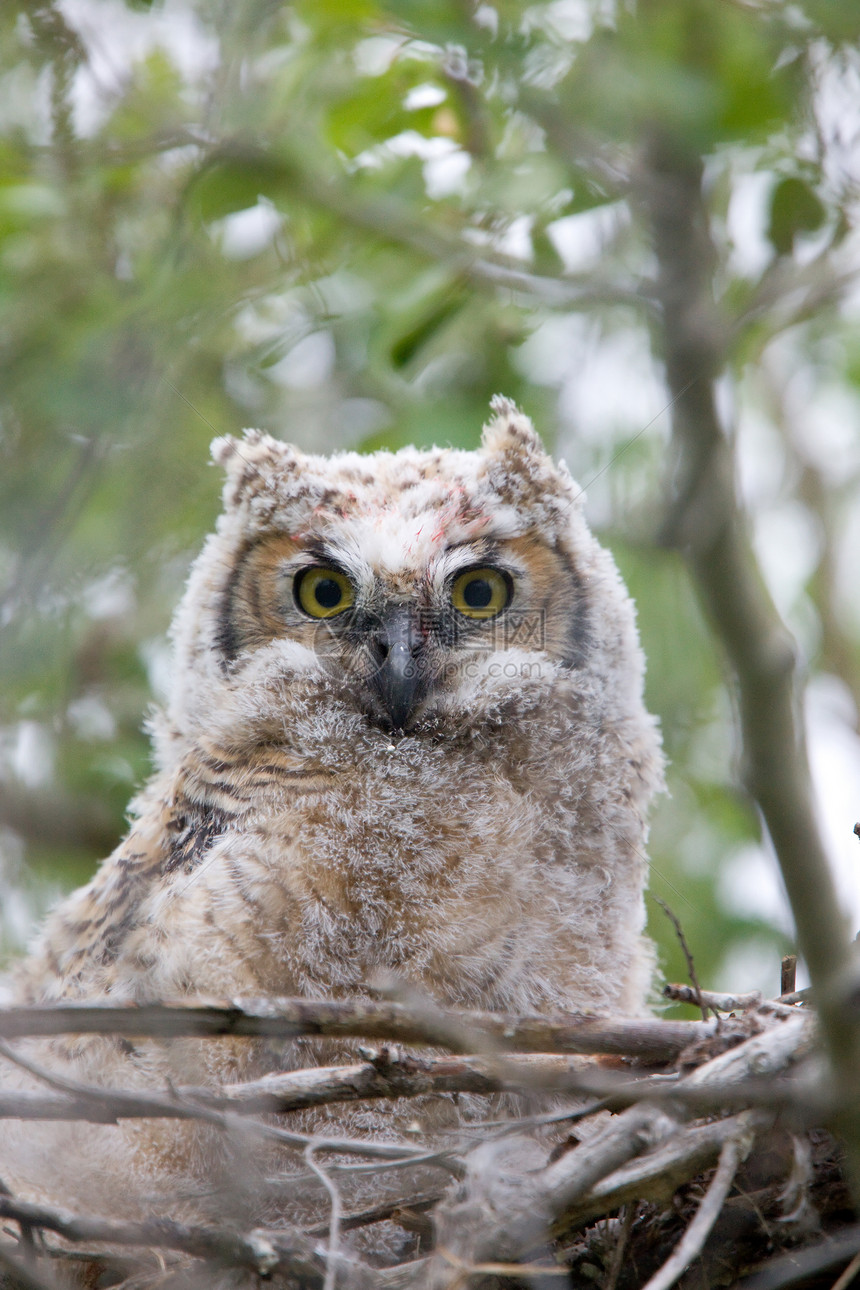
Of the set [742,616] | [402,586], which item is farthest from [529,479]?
[742,616]

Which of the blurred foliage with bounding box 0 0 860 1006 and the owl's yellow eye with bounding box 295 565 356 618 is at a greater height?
the blurred foliage with bounding box 0 0 860 1006

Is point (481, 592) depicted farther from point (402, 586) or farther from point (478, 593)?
point (402, 586)

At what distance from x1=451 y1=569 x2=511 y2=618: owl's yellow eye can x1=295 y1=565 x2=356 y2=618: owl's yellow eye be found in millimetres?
212

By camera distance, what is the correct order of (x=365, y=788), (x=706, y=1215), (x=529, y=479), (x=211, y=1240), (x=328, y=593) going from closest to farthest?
1. (x=706, y=1215)
2. (x=211, y=1240)
3. (x=365, y=788)
4. (x=328, y=593)
5. (x=529, y=479)

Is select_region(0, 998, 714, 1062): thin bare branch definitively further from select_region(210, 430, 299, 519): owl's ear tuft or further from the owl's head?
select_region(210, 430, 299, 519): owl's ear tuft

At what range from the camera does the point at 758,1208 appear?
62.1 inches

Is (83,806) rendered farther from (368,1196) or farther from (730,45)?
(730,45)

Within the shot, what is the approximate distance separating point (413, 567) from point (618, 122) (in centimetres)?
89

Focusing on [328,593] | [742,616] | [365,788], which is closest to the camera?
[742,616]

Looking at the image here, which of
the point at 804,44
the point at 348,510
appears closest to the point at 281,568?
the point at 348,510

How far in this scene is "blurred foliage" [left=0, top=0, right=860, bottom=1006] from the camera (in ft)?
7.04

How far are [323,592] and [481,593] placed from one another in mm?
315

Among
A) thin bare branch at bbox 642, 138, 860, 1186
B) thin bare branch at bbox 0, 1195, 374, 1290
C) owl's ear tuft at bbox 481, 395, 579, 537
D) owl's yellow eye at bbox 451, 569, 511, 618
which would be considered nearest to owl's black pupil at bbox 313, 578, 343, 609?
owl's yellow eye at bbox 451, 569, 511, 618

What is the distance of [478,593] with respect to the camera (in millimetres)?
2367
